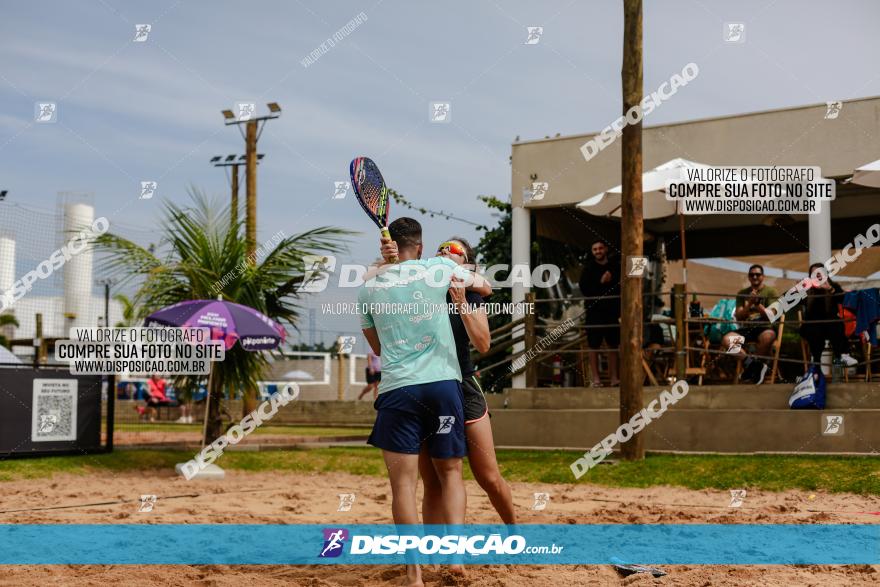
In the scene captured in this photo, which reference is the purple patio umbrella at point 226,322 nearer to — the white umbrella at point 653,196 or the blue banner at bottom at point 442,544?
the blue banner at bottom at point 442,544

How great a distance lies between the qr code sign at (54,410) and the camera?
11.4m

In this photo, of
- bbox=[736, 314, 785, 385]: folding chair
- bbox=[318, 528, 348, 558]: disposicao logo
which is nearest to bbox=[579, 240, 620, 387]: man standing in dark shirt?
bbox=[736, 314, 785, 385]: folding chair

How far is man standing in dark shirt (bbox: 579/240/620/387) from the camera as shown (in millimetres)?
12477

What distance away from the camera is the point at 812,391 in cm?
1048

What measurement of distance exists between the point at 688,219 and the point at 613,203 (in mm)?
5828

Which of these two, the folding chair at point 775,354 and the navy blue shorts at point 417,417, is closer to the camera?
the navy blue shorts at point 417,417

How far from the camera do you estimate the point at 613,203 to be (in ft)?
41.8

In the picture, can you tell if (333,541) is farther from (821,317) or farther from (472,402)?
(821,317)

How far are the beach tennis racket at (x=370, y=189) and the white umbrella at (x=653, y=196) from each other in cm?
740

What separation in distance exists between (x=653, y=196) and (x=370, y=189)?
8373 millimetres

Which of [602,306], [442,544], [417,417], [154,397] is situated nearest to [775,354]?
[602,306]

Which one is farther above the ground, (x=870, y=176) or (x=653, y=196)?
(x=653, y=196)

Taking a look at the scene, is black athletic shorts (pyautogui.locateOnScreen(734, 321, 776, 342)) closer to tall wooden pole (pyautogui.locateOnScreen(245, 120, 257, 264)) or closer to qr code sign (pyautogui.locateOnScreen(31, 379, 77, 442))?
qr code sign (pyautogui.locateOnScreen(31, 379, 77, 442))

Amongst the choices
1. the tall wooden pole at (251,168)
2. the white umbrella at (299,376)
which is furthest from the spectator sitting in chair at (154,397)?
the tall wooden pole at (251,168)
